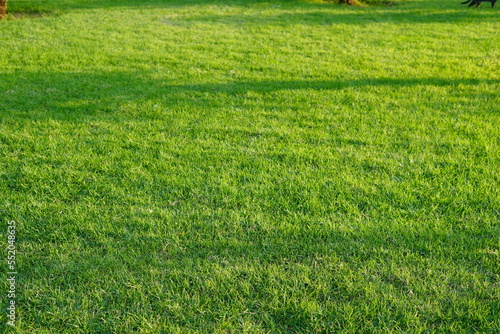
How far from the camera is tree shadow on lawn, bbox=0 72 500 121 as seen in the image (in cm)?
579

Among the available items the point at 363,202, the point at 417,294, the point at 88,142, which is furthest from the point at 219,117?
the point at 417,294

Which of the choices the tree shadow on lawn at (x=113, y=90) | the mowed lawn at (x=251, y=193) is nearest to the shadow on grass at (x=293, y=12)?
the mowed lawn at (x=251, y=193)

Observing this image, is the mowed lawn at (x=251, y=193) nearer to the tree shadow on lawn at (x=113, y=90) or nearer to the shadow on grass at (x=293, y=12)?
the tree shadow on lawn at (x=113, y=90)

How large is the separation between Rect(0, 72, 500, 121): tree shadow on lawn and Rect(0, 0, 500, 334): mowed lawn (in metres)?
Answer: 0.04

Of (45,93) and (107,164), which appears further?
(45,93)

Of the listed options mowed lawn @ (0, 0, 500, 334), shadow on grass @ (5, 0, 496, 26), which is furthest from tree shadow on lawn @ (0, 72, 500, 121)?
shadow on grass @ (5, 0, 496, 26)

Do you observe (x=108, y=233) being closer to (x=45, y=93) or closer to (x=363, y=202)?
(x=363, y=202)

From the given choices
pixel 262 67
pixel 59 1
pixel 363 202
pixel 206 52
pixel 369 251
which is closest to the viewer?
pixel 369 251

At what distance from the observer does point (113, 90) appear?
652 centimetres

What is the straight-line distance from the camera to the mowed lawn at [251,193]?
2.76 metres

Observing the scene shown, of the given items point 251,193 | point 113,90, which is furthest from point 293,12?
point 251,193

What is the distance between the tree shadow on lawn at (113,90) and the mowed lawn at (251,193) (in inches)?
1.7

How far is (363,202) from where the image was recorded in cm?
376

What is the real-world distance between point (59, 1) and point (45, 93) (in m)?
10.0
